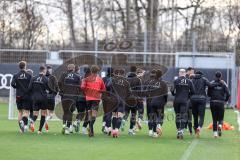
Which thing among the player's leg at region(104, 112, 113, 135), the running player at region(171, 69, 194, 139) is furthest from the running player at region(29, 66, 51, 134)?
the running player at region(171, 69, 194, 139)

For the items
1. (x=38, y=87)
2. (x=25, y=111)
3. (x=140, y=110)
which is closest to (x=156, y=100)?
(x=140, y=110)

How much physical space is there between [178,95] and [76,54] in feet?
62.1

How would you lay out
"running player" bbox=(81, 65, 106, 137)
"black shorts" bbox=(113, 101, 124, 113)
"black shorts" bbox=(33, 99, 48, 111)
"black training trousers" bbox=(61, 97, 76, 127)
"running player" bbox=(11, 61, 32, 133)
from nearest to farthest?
"running player" bbox=(81, 65, 106, 137), "black shorts" bbox=(113, 101, 124, 113), "black training trousers" bbox=(61, 97, 76, 127), "black shorts" bbox=(33, 99, 48, 111), "running player" bbox=(11, 61, 32, 133)

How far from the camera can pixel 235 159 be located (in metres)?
15.8

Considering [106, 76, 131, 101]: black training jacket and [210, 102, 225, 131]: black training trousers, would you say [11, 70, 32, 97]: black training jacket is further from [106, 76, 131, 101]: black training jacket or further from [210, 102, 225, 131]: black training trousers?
[210, 102, 225, 131]: black training trousers

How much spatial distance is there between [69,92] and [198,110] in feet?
12.6

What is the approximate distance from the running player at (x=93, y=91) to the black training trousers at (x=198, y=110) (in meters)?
2.77

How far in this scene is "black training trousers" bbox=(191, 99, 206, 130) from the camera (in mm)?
20828

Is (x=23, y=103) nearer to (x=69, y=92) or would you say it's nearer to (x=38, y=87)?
(x=38, y=87)

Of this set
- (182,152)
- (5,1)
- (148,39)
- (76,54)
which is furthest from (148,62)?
(182,152)

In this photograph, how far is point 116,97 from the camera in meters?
20.8

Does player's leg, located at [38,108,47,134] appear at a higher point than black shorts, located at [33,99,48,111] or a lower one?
lower

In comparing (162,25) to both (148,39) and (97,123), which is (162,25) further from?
(97,123)

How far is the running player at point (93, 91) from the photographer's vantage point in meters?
20.2
